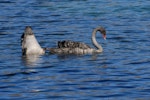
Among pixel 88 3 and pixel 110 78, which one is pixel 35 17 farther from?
pixel 110 78

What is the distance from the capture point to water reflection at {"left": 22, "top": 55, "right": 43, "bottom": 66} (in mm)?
25120

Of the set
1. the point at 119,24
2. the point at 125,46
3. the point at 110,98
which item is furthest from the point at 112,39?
the point at 110,98

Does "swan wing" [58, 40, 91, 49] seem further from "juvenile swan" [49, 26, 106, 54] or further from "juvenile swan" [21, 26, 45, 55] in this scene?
"juvenile swan" [21, 26, 45, 55]

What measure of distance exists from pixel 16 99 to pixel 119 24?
1577 cm

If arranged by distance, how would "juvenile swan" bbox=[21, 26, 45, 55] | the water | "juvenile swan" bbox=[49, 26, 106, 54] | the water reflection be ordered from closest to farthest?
the water < the water reflection < "juvenile swan" bbox=[21, 26, 45, 55] < "juvenile swan" bbox=[49, 26, 106, 54]

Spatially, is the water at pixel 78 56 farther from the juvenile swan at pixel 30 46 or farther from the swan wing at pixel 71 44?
the swan wing at pixel 71 44

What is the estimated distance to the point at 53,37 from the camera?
100 ft

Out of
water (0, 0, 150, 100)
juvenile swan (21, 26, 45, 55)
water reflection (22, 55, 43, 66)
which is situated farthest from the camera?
juvenile swan (21, 26, 45, 55)

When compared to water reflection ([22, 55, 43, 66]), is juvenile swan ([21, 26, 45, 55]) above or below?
above

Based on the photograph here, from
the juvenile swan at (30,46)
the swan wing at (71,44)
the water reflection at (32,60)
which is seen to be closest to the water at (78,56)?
the water reflection at (32,60)

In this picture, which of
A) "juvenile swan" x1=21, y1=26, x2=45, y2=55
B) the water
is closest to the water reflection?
the water

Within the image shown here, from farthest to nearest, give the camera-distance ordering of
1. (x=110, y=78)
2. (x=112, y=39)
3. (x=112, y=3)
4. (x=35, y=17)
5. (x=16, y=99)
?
(x=112, y=3)
(x=35, y=17)
(x=112, y=39)
(x=110, y=78)
(x=16, y=99)

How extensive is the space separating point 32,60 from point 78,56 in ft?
6.33

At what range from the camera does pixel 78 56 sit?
26891mm
